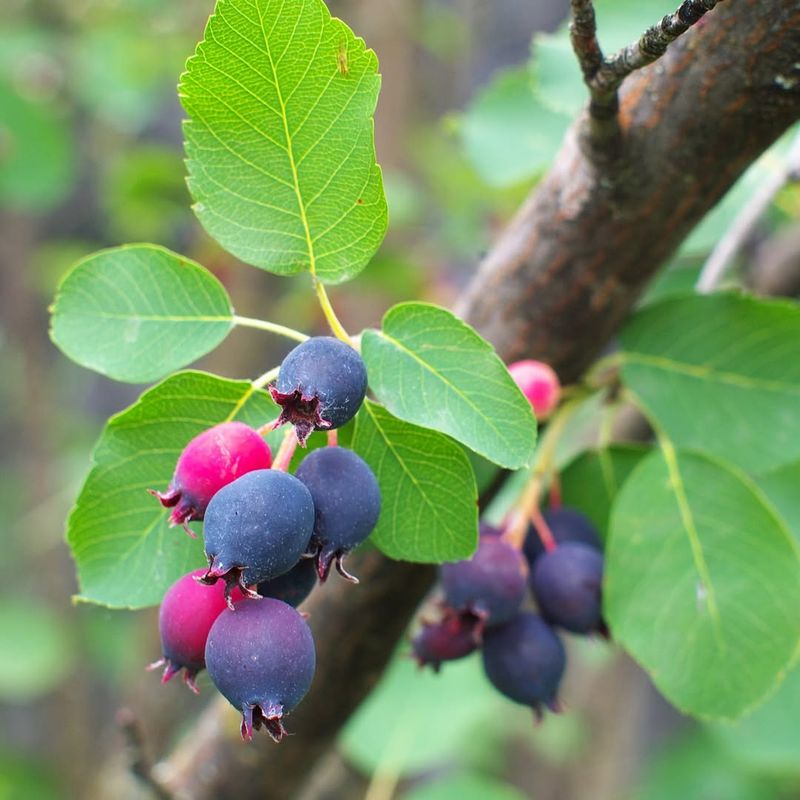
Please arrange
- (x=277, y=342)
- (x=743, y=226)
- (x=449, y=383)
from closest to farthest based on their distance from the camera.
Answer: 1. (x=449, y=383)
2. (x=743, y=226)
3. (x=277, y=342)

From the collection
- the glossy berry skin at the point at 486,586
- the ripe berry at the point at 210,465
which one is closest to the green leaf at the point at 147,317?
the ripe berry at the point at 210,465

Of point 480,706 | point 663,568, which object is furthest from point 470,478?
point 480,706

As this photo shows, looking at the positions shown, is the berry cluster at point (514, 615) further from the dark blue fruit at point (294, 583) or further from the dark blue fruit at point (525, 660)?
the dark blue fruit at point (294, 583)

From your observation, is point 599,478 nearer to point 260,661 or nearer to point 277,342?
point 260,661

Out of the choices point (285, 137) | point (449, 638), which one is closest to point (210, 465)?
point (285, 137)

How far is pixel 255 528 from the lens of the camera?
1.55 feet

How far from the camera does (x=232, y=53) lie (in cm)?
54

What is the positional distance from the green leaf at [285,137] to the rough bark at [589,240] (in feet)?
0.80

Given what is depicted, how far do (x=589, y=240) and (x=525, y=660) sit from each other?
0.34m

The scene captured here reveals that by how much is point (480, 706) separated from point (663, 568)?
86cm

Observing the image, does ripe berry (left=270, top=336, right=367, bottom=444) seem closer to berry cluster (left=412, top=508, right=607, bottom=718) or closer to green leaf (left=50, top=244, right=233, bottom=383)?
green leaf (left=50, top=244, right=233, bottom=383)

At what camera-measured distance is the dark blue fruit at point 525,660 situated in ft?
2.41

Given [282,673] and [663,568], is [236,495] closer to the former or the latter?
[282,673]

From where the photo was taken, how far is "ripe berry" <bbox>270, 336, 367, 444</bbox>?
1.67 ft
